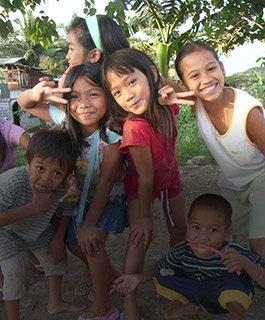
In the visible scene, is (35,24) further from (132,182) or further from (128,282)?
(128,282)

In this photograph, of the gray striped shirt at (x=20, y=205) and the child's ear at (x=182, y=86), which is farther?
the child's ear at (x=182, y=86)

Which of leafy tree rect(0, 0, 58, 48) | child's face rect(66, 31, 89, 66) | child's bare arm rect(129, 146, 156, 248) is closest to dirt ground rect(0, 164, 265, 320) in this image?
child's bare arm rect(129, 146, 156, 248)

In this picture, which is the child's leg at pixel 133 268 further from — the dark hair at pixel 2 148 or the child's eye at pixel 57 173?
the dark hair at pixel 2 148

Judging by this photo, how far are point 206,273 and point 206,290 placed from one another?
87mm

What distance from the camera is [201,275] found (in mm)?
1697

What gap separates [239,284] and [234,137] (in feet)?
2.54

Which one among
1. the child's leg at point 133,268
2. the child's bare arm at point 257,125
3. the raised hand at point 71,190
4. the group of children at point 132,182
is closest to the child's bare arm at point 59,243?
the group of children at point 132,182

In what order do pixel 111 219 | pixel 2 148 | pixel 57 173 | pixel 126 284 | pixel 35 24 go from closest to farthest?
pixel 126 284 → pixel 57 173 → pixel 111 219 → pixel 2 148 → pixel 35 24

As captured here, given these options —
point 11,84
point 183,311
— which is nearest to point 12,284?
point 183,311

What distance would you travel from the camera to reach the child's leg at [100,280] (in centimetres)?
175

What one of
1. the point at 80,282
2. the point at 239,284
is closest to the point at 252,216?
the point at 239,284

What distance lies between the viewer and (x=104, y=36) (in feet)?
6.42

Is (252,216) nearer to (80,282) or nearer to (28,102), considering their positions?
(80,282)

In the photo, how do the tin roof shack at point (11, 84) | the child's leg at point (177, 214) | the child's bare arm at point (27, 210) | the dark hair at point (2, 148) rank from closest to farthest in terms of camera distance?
the child's bare arm at point (27, 210)
the dark hair at point (2, 148)
the child's leg at point (177, 214)
the tin roof shack at point (11, 84)
